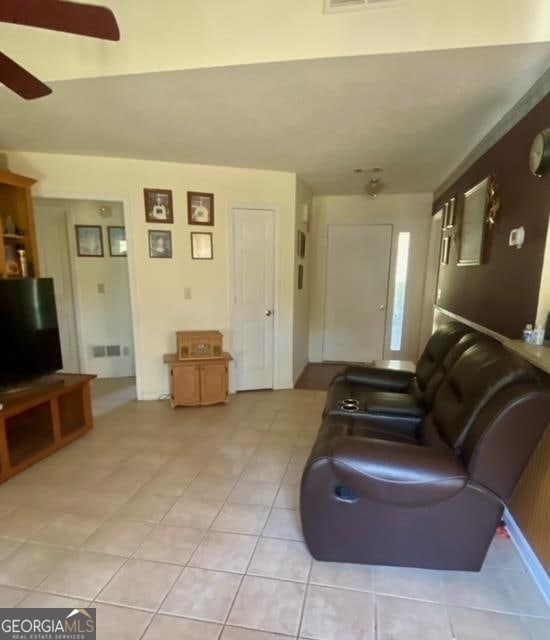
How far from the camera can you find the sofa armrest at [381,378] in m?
2.53

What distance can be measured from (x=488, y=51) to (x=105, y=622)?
110 inches

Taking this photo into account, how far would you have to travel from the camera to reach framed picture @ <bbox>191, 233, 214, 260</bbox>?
3.43 m

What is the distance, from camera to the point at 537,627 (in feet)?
4.23

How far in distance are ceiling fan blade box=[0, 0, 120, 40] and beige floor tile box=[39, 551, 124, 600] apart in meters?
2.11

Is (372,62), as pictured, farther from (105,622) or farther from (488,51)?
(105,622)

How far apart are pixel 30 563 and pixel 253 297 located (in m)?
2.61

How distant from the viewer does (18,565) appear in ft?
5.04

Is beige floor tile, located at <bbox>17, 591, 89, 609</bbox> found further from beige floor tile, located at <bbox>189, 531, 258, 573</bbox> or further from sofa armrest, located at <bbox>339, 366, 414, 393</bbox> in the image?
sofa armrest, located at <bbox>339, 366, 414, 393</bbox>

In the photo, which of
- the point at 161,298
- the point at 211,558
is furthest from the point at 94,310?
the point at 211,558

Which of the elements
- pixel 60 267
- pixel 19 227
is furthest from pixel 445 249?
pixel 60 267

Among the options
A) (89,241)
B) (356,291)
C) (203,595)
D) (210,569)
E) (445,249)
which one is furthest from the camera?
(356,291)

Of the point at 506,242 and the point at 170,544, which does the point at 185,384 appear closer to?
the point at 170,544

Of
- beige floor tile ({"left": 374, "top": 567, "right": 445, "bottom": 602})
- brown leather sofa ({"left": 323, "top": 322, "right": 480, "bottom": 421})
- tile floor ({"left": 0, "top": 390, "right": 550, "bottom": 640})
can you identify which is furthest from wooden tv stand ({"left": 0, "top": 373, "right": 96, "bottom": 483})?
beige floor tile ({"left": 374, "top": 567, "right": 445, "bottom": 602})

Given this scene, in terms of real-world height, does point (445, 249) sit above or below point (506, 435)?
above
